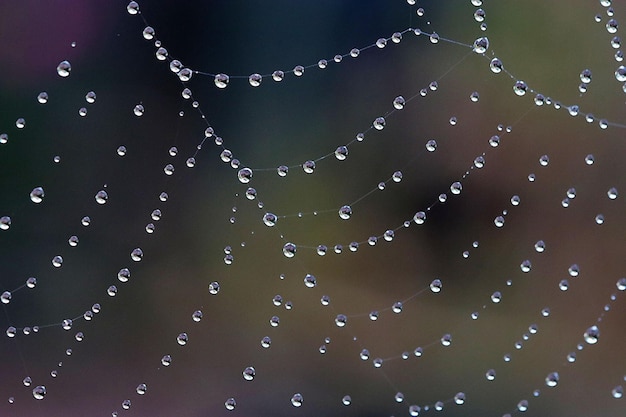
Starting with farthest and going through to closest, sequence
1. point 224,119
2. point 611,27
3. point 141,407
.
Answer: point 224,119 < point 141,407 < point 611,27

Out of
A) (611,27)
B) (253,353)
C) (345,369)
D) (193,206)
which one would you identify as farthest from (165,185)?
(611,27)

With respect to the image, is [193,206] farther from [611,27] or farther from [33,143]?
[611,27]

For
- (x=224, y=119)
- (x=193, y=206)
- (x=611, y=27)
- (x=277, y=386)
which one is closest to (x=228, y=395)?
(x=277, y=386)

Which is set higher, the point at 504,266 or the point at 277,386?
the point at 504,266

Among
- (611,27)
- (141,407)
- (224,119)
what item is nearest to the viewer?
(611,27)

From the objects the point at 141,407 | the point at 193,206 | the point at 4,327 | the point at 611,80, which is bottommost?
the point at 141,407

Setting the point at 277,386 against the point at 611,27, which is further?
the point at 277,386

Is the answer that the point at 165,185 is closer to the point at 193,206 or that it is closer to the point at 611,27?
the point at 193,206
